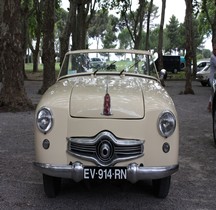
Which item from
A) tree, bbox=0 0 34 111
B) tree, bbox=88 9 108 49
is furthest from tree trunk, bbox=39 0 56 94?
tree, bbox=88 9 108 49

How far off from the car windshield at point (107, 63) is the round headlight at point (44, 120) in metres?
1.62

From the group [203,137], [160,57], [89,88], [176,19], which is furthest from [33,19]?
[176,19]

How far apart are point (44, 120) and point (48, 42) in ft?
39.9

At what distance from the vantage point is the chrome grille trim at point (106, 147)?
434 centimetres

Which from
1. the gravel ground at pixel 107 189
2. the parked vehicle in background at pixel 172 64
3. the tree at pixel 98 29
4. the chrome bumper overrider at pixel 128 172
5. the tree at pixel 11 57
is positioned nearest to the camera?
the chrome bumper overrider at pixel 128 172

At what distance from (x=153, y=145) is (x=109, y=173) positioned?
1.81ft

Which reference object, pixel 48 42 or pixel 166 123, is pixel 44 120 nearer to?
pixel 166 123

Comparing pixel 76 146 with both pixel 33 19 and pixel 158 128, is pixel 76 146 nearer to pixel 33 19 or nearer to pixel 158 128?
pixel 158 128

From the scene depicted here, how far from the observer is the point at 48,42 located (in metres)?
16.2

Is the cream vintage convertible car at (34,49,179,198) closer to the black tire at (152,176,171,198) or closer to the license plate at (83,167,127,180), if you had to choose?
the license plate at (83,167,127,180)

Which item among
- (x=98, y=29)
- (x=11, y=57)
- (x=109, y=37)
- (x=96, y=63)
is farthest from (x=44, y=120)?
(x=109, y=37)

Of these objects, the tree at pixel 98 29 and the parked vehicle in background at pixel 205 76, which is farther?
the tree at pixel 98 29

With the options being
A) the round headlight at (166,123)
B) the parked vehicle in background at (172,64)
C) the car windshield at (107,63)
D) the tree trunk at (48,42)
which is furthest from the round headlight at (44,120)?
the parked vehicle in background at (172,64)

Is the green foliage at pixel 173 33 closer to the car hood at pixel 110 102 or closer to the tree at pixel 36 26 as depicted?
the tree at pixel 36 26
